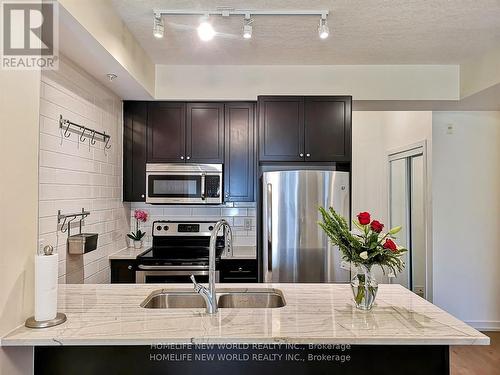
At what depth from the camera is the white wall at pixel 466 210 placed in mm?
3955

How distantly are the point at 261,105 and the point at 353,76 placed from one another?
2.97 ft

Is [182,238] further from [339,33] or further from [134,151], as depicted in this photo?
[339,33]

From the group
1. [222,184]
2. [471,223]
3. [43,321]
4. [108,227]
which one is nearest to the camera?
[43,321]

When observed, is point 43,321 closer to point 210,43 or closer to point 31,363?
point 31,363

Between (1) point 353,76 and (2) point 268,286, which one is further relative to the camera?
(1) point 353,76

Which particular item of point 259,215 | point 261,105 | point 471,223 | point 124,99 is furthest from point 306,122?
point 471,223

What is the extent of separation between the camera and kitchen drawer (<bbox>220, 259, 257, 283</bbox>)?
3211 mm

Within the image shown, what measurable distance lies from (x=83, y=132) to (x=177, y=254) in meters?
1.38

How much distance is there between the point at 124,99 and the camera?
3.43 meters

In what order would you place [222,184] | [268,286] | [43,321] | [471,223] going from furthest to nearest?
[471,223]
[222,184]
[268,286]
[43,321]

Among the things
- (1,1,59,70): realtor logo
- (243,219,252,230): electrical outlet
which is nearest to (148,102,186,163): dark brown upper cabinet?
(243,219,252,230): electrical outlet

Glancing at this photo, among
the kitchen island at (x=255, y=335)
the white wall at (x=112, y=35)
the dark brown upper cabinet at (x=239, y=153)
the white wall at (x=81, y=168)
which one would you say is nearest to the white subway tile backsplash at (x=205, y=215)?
the white wall at (x=81, y=168)

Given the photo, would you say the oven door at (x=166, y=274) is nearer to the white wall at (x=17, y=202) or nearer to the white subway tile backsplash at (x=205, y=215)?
the white subway tile backsplash at (x=205, y=215)

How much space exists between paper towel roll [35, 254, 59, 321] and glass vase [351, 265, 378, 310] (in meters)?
1.26
